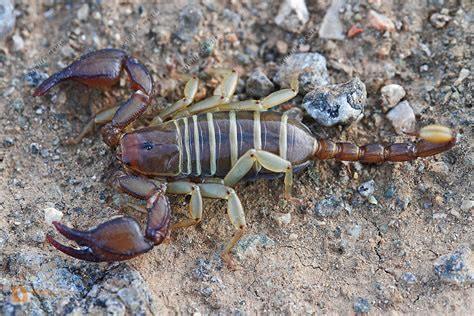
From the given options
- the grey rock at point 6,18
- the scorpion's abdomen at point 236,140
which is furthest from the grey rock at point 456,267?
the grey rock at point 6,18

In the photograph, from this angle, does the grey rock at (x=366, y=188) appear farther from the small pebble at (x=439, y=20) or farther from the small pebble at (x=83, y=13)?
the small pebble at (x=83, y=13)

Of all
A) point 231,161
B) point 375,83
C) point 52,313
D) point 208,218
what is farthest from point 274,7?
point 52,313

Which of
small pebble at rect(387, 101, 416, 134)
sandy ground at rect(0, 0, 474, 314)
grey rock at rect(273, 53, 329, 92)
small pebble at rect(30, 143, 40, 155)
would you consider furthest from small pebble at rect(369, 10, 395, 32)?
small pebble at rect(30, 143, 40, 155)

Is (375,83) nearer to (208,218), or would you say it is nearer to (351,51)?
(351,51)

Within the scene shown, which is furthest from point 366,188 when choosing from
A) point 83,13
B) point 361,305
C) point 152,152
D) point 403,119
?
point 83,13

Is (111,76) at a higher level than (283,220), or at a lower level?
higher

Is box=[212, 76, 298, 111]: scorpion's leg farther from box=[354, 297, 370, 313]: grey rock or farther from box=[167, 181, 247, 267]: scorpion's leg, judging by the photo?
box=[354, 297, 370, 313]: grey rock

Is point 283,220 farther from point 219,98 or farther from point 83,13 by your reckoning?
point 83,13
